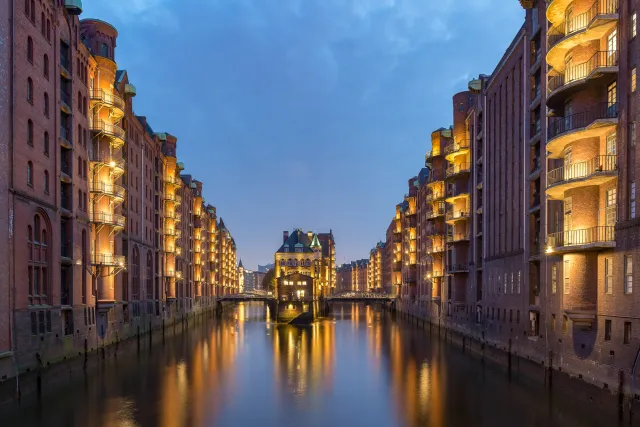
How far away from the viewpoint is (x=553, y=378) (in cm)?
3891

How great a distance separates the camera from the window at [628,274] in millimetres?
30406

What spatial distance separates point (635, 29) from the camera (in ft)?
99.5

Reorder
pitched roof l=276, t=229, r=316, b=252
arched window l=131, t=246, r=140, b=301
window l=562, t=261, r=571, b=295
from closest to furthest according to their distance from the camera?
window l=562, t=261, r=571, b=295
arched window l=131, t=246, r=140, b=301
pitched roof l=276, t=229, r=316, b=252

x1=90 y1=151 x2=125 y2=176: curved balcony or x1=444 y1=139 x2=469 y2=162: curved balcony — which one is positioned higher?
x1=444 y1=139 x2=469 y2=162: curved balcony

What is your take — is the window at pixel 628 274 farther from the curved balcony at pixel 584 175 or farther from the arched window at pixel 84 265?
the arched window at pixel 84 265

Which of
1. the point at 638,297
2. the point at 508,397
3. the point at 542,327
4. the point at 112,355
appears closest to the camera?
the point at 638,297

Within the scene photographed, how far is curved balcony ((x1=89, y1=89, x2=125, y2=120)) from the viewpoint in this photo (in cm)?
5656

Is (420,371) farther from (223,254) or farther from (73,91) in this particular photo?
(223,254)

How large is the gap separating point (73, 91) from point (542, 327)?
42151mm

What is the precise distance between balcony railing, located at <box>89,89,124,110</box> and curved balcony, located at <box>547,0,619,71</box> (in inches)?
1573

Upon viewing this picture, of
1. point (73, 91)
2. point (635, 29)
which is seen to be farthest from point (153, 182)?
point (635, 29)

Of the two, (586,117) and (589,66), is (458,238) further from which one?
(589,66)

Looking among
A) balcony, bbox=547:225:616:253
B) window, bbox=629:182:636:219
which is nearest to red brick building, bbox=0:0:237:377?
balcony, bbox=547:225:616:253

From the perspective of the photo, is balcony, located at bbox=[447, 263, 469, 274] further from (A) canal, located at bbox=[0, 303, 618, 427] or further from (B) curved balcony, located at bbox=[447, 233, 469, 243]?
(A) canal, located at bbox=[0, 303, 618, 427]
